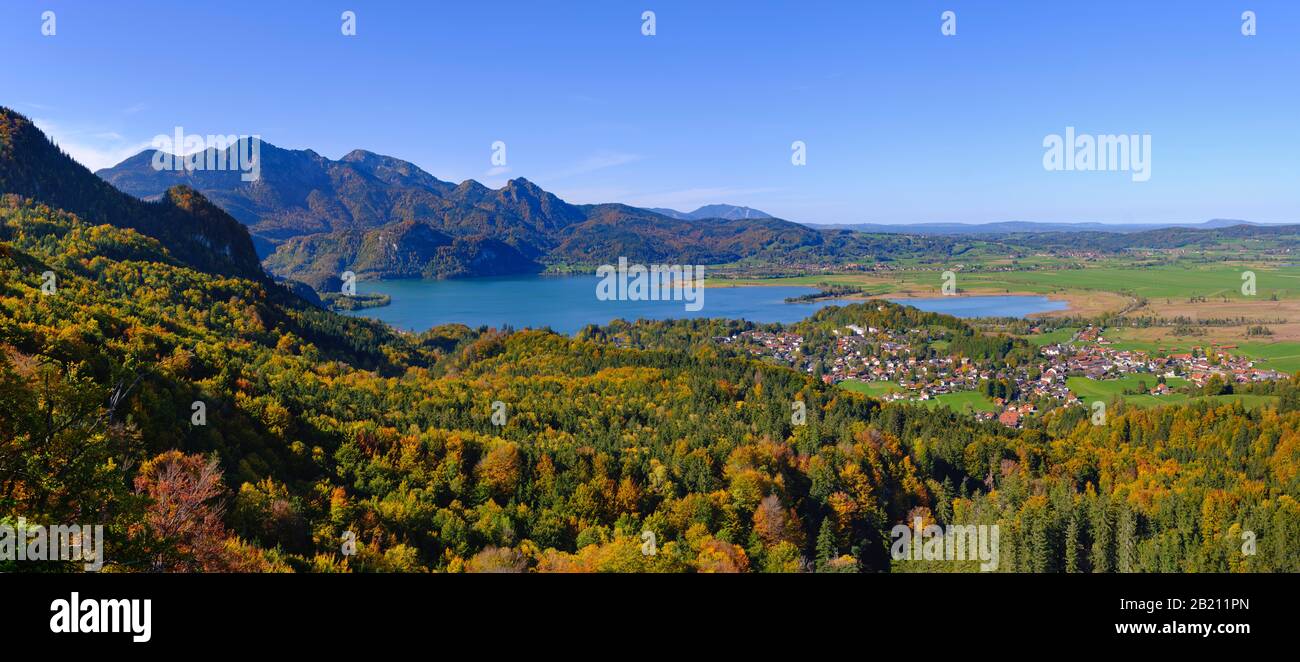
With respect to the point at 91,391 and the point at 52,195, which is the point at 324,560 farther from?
the point at 52,195

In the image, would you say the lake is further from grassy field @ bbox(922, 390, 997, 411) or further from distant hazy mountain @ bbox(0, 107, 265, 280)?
grassy field @ bbox(922, 390, 997, 411)

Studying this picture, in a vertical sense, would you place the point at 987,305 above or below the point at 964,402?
above


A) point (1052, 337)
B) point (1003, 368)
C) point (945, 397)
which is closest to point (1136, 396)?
point (1003, 368)

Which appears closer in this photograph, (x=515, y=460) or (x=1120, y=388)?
(x=515, y=460)

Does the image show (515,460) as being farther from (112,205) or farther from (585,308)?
(585,308)
